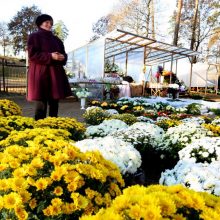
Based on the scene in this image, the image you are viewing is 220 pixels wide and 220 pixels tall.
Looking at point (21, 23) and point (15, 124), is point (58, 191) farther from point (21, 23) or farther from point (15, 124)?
point (21, 23)

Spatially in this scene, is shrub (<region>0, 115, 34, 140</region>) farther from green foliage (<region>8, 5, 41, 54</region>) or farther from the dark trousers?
green foliage (<region>8, 5, 41, 54</region>)

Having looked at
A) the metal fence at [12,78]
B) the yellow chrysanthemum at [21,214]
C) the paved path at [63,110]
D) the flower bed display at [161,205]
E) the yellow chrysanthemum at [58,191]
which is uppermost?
the metal fence at [12,78]

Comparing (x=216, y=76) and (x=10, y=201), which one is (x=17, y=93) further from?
(x=216, y=76)

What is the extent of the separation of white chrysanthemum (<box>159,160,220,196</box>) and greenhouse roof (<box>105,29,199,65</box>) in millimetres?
12390

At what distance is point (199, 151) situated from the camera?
354 centimetres

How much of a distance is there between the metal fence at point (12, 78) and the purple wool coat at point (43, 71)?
Answer: 875 cm

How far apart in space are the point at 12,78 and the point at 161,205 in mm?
13484

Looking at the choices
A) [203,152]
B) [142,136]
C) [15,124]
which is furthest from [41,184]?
[142,136]

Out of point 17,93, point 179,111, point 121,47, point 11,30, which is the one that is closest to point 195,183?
point 179,111

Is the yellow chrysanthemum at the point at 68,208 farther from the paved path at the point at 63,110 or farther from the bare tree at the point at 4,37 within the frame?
the bare tree at the point at 4,37

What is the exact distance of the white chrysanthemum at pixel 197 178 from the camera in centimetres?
246

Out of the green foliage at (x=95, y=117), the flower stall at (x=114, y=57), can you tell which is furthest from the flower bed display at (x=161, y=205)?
the flower stall at (x=114, y=57)

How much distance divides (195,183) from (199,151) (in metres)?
1.06

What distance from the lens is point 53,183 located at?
1784mm
